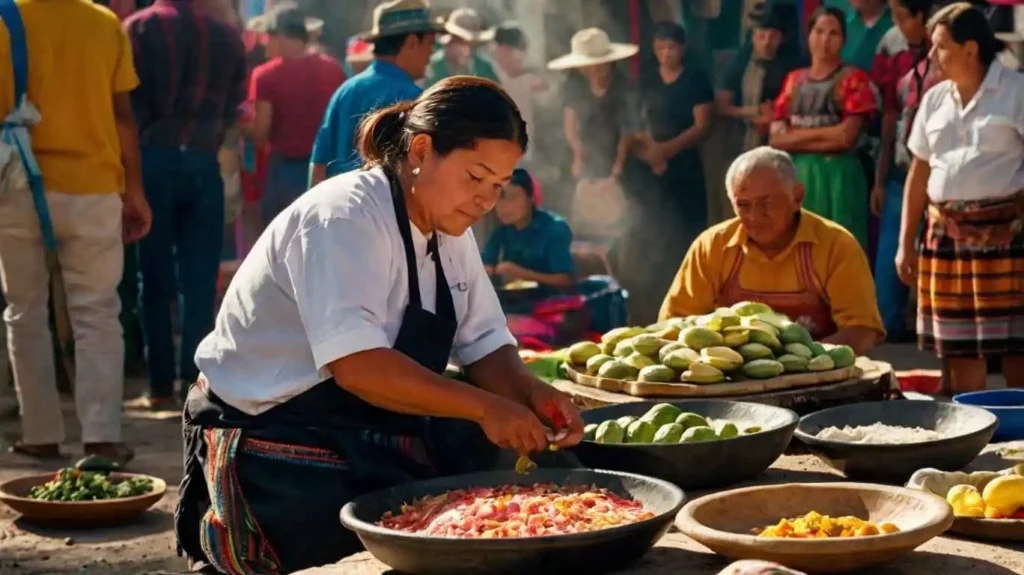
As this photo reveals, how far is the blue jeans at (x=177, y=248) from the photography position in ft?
23.0

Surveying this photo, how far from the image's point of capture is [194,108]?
698 cm

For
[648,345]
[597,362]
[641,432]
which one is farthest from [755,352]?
[641,432]

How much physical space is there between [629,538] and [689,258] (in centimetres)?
263

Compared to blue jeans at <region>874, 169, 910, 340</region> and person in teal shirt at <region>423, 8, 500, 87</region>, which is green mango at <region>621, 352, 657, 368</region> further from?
person in teal shirt at <region>423, 8, 500, 87</region>

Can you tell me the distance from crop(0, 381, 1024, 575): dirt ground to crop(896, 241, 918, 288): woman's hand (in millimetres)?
2842

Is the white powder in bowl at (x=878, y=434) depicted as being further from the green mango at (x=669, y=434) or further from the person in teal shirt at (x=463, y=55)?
the person in teal shirt at (x=463, y=55)

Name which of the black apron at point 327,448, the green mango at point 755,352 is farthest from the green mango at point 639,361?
the black apron at point 327,448

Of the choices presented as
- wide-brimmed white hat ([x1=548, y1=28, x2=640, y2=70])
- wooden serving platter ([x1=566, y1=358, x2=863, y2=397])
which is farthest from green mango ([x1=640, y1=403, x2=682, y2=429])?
wide-brimmed white hat ([x1=548, y1=28, x2=640, y2=70])

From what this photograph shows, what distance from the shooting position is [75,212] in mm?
5805

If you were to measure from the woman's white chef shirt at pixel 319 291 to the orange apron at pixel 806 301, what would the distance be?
6.22ft

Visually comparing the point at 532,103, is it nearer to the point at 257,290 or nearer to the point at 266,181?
the point at 266,181

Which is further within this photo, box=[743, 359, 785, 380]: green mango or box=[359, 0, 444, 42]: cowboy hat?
box=[359, 0, 444, 42]: cowboy hat

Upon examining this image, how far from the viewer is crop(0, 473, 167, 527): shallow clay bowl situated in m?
5.14

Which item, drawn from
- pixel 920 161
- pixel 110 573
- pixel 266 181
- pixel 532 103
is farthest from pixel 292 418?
pixel 532 103
